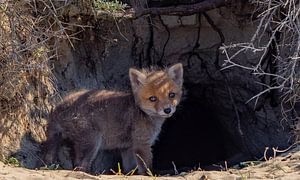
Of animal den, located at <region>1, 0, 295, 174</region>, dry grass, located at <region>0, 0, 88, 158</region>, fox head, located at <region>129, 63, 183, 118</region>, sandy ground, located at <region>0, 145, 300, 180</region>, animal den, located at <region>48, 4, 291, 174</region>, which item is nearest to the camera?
sandy ground, located at <region>0, 145, 300, 180</region>

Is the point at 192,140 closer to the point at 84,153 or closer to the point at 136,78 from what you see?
the point at 136,78

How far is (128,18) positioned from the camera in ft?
24.6

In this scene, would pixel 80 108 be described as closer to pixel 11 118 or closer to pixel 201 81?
pixel 11 118

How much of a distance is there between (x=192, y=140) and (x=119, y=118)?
397 centimetres

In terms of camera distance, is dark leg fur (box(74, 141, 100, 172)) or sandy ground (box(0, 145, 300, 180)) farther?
dark leg fur (box(74, 141, 100, 172))

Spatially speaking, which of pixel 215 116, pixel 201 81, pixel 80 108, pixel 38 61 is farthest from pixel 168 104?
pixel 215 116

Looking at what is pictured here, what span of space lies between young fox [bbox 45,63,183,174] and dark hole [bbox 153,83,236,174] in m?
2.65

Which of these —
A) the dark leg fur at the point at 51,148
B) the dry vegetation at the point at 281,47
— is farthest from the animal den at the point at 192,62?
the dark leg fur at the point at 51,148

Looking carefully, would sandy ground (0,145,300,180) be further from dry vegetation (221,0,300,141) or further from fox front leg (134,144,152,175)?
fox front leg (134,144,152,175)

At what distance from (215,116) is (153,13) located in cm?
296

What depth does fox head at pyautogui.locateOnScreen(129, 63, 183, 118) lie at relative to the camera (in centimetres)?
696

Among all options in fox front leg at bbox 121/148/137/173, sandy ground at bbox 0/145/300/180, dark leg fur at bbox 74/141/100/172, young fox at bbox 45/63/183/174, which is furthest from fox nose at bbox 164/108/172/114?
sandy ground at bbox 0/145/300/180

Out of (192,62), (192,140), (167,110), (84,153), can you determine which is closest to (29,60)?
(84,153)

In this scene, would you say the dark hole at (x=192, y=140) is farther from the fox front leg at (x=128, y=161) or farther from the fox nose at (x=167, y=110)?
the fox nose at (x=167, y=110)
